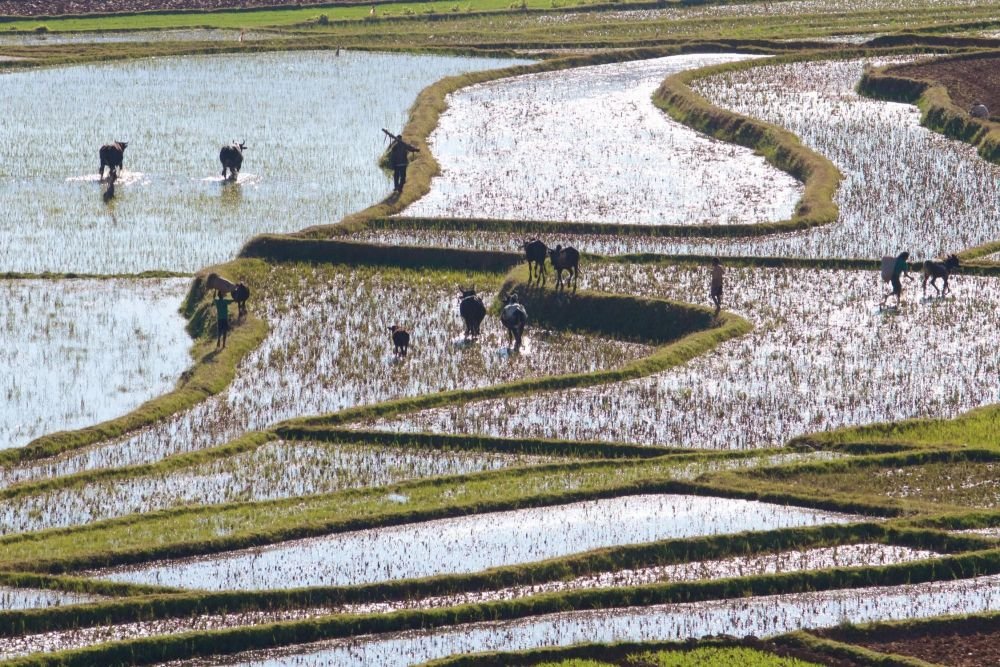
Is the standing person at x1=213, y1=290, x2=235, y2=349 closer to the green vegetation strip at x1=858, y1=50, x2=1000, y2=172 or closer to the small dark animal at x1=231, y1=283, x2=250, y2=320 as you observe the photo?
the small dark animal at x1=231, y1=283, x2=250, y2=320

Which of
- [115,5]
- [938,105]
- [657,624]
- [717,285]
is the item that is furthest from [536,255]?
[115,5]

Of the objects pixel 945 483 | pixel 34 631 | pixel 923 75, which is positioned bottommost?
pixel 34 631

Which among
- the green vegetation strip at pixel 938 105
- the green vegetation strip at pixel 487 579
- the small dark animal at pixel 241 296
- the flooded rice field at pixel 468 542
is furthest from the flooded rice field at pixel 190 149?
the green vegetation strip at pixel 487 579

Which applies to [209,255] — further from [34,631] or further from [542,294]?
[34,631]

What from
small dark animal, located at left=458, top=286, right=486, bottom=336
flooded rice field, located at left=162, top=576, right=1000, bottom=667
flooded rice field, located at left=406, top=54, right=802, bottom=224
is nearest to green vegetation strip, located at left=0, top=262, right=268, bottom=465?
small dark animal, located at left=458, top=286, right=486, bottom=336

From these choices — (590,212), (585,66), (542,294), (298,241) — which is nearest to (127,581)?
(542,294)

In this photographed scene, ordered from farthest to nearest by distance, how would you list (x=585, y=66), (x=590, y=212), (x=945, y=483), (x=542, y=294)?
(x=585, y=66), (x=590, y=212), (x=542, y=294), (x=945, y=483)
